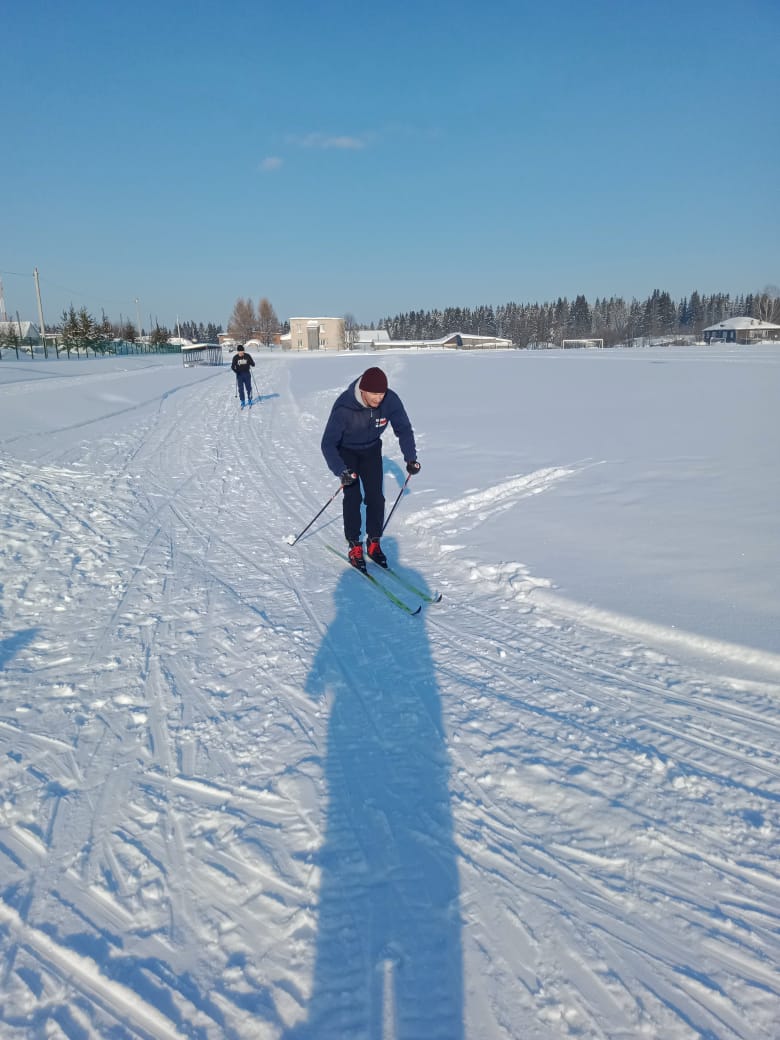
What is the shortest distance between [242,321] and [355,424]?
12128 centimetres

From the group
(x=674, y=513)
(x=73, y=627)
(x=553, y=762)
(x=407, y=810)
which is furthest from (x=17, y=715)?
(x=674, y=513)

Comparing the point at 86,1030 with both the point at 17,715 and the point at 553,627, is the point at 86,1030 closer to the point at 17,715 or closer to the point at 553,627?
the point at 17,715

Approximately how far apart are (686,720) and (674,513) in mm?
3497

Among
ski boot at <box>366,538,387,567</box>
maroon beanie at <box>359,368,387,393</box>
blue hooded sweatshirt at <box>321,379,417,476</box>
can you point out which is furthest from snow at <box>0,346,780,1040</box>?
maroon beanie at <box>359,368,387,393</box>

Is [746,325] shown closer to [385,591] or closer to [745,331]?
[745,331]

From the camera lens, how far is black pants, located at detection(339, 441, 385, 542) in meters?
5.26

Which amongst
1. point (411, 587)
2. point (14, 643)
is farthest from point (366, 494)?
point (14, 643)

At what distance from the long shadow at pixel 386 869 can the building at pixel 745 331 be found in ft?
273

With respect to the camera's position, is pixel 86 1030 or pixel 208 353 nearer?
pixel 86 1030

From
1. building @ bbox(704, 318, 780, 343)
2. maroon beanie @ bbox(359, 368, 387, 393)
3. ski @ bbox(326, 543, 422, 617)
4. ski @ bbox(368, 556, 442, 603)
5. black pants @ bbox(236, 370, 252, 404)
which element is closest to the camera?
ski @ bbox(326, 543, 422, 617)

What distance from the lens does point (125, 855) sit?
7.24ft

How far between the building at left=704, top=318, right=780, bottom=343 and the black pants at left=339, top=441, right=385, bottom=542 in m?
81.0

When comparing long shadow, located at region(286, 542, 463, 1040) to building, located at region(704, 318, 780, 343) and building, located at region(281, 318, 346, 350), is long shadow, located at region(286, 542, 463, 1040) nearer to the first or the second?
building, located at region(704, 318, 780, 343)

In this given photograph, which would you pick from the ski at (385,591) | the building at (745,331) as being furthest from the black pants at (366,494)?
the building at (745,331)
